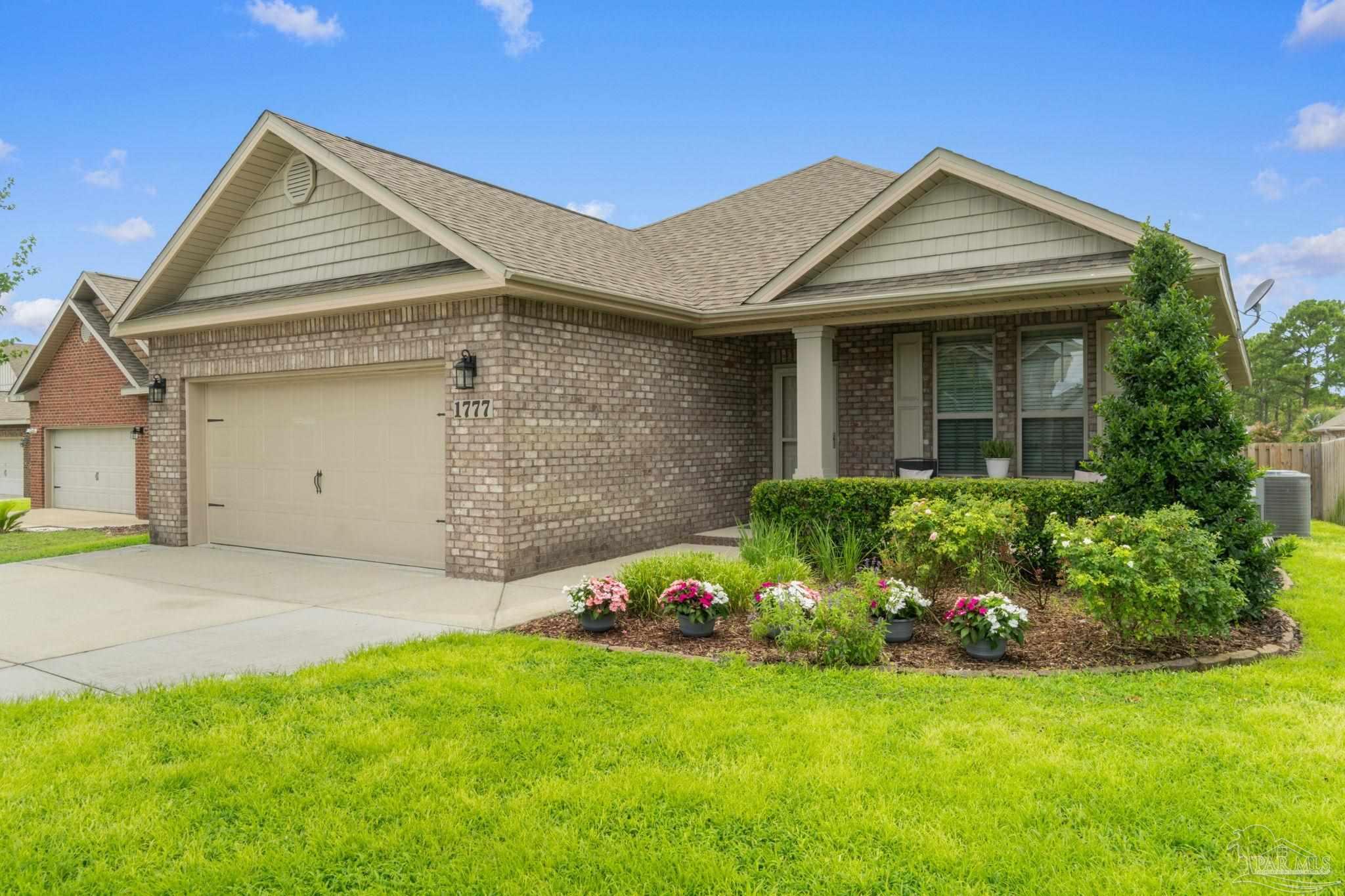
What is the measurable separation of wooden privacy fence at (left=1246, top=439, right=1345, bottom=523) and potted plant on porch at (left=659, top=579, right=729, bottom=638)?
14.3m

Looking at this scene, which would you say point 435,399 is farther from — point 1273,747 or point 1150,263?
point 1273,747

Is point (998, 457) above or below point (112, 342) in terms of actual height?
below

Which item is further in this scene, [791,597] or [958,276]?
[958,276]

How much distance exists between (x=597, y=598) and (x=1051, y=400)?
22.8 feet

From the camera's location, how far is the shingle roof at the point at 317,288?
9.77 m

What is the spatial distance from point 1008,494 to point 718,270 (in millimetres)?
6262

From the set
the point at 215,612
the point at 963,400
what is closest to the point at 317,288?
the point at 215,612

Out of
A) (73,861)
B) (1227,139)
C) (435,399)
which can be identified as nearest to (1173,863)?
(73,861)

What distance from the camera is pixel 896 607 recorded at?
6.29 metres

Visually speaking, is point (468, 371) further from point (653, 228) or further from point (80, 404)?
point (80, 404)

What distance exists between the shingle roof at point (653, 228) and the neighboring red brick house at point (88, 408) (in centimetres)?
1124
